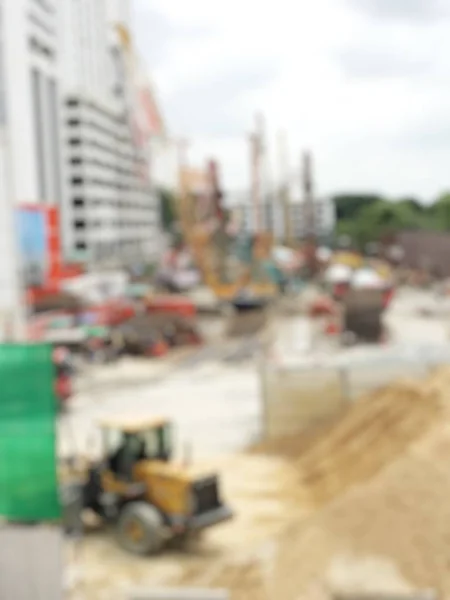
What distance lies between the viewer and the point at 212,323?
29.3m

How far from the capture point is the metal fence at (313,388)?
1100 cm

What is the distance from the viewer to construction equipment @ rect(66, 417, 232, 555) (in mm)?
7355

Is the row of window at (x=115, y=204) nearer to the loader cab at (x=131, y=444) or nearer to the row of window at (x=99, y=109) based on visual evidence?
the row of window at (x=99, y=109)

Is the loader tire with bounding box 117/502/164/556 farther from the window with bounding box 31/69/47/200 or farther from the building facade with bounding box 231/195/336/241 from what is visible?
the building facade with bounding box 231/195/336/241

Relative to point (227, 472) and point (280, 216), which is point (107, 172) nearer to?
point (280, 216)

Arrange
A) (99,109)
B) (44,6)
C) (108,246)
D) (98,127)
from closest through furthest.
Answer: (44,6) → (99,109) → (98,127) → (108,246)

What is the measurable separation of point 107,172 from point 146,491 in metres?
48.9

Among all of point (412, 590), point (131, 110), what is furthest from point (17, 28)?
point (131, 110)

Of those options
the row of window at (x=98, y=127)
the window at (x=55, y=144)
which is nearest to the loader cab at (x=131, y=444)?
the window at (x=55, y=144)

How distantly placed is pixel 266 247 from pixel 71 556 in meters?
32.2

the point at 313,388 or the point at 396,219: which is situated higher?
the point at 396,219

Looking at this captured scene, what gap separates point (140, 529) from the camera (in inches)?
291

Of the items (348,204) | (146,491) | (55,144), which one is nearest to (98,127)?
(55,144)

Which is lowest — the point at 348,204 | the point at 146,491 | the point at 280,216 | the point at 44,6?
the point at 146,491
